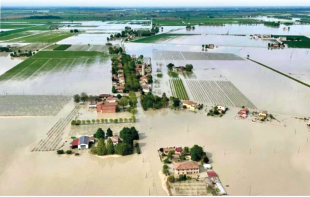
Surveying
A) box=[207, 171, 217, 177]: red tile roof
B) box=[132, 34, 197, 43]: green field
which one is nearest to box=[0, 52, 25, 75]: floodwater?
box=[132, 34, 197, 43]: green field

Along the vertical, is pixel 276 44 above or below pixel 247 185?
above

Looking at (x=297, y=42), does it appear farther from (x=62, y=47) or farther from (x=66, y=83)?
(x=66, y=83)

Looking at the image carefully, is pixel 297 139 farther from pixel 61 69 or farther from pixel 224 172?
pixel 61 69

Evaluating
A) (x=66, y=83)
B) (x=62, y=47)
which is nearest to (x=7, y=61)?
(x=62, y=47)

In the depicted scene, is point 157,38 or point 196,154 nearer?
point 196,154

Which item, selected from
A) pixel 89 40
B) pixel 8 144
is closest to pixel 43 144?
pixel 8 144

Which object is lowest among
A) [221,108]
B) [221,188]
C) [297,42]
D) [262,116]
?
[221,188]

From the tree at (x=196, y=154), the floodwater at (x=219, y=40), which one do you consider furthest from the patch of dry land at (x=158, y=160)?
the floodwater at (x=219, y=40)
